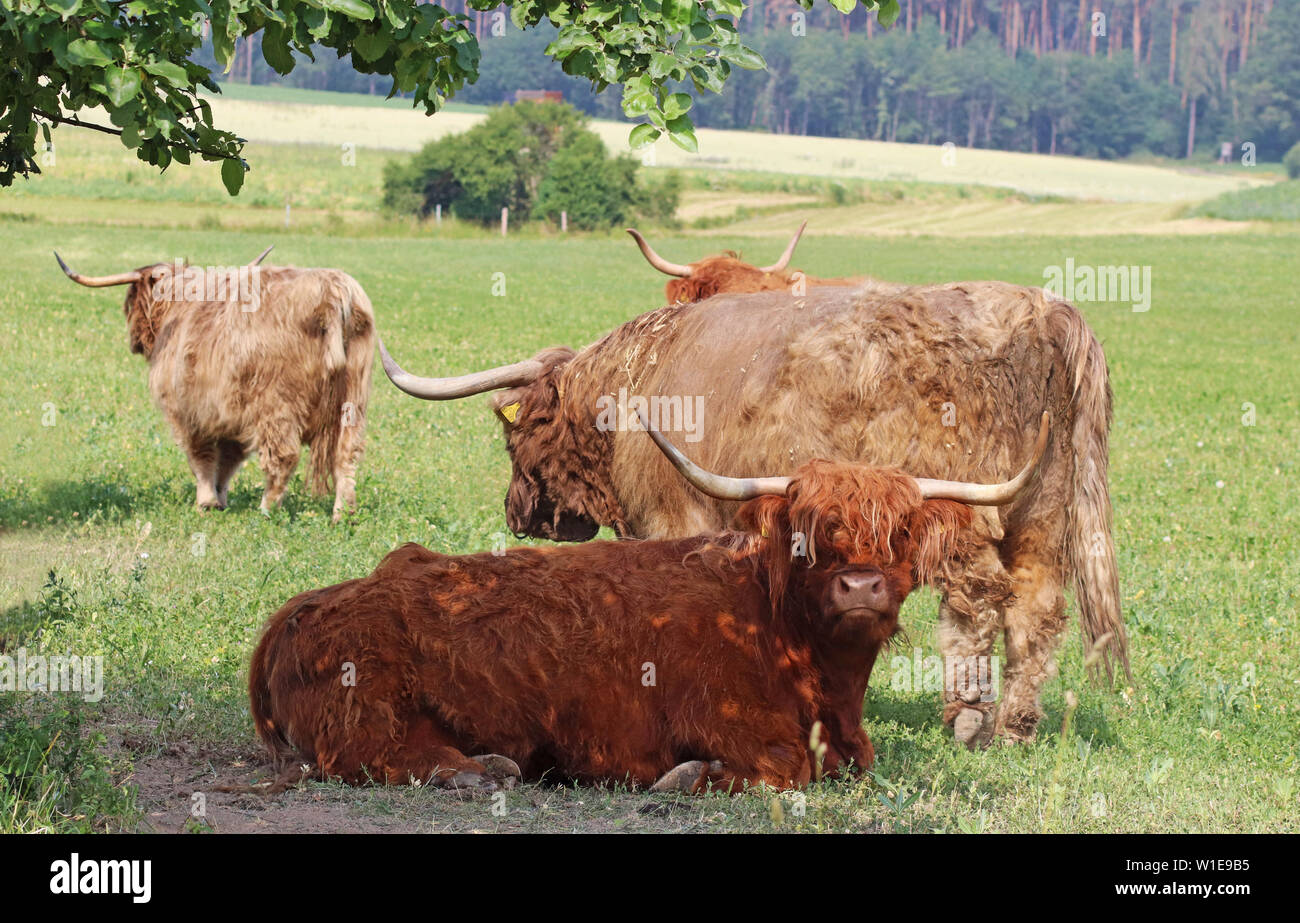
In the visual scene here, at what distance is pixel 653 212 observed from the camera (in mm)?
60156

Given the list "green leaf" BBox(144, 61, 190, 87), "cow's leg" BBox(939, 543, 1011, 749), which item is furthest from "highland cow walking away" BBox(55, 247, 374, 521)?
"green leaf" BBox(144, 61, 190, 87)

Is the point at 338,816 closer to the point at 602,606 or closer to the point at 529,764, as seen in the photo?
the point at 529,764

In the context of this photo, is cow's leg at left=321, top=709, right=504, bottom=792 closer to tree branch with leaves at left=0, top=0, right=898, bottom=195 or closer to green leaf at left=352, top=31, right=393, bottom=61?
tree branch with leaves at left=0, top=0, right=898, bottom=195

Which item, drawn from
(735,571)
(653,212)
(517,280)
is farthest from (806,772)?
(653,212)

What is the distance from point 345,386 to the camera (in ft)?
38.0

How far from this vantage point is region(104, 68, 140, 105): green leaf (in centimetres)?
364

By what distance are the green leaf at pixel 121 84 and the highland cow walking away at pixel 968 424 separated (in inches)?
132

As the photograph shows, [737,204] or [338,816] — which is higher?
[737,204]

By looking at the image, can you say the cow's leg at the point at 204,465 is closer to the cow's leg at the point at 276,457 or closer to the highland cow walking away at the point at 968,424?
the cow's leg at the point at 276,457

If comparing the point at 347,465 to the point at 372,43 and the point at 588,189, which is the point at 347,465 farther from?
the point at 588,189

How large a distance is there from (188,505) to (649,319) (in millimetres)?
5363

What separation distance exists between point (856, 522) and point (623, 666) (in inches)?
39.8

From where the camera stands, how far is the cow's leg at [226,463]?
452 inches

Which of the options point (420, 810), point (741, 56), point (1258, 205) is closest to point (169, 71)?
point (741, 56)
